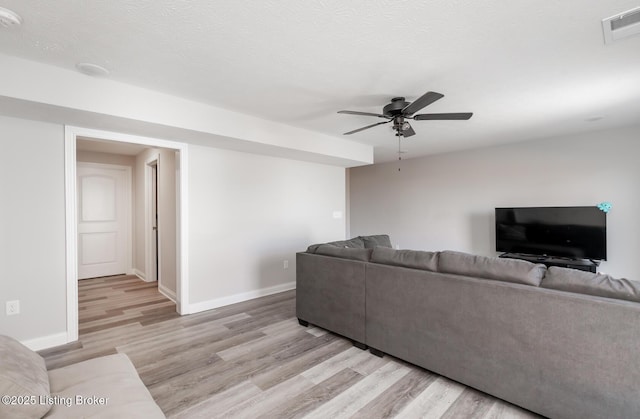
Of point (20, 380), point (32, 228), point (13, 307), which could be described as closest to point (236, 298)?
point (13, 307)

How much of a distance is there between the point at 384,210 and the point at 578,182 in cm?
345

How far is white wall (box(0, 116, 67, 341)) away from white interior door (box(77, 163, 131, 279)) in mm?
3073

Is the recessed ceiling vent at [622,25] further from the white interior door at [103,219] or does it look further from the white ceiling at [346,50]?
the white interior door at [103,219]

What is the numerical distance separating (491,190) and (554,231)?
117 centimetres

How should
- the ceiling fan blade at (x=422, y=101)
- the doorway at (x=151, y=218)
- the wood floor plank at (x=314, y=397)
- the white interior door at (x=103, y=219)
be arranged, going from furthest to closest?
1. the white interior door at (x=103, y=219)
2. the doorway at (x=151, y=218)
3. the ceiling fan blade at (x=422, y=101)
4. the wood floor plank at (x=314, y=397)

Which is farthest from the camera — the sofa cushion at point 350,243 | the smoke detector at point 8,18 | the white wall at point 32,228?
the sofa cushion at point 350,243

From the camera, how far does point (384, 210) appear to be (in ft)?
22.8

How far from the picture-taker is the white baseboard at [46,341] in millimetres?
2717

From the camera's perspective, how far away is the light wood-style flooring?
6.29 ft

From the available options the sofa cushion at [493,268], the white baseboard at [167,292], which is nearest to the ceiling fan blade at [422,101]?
the sofa cushion at [493,268]

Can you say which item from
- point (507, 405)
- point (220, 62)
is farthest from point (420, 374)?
point (220, 62)

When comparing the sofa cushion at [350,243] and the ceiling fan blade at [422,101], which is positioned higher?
the ceiling fan blade at [422,101]

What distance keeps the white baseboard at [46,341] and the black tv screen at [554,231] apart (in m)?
5.84

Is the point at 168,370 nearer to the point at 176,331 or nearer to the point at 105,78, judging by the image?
the point at 176,331
